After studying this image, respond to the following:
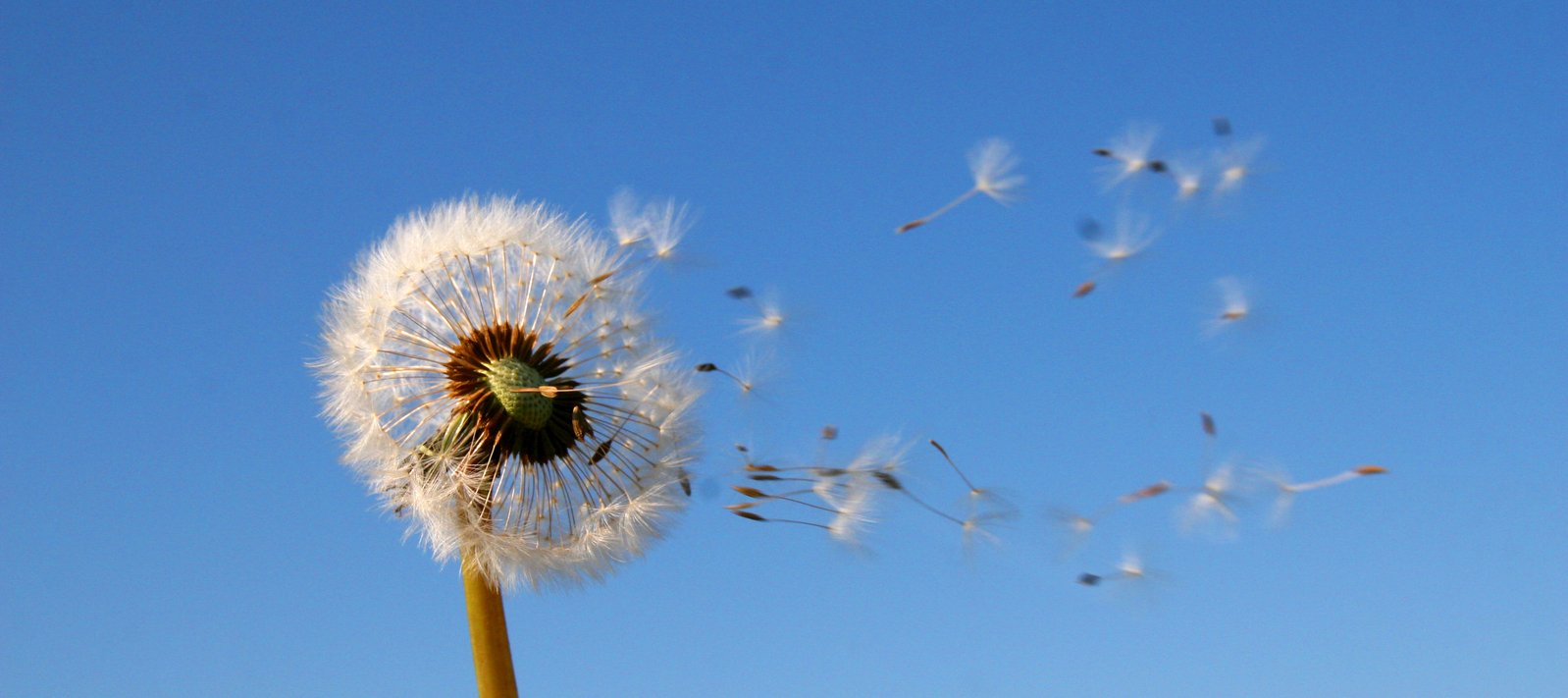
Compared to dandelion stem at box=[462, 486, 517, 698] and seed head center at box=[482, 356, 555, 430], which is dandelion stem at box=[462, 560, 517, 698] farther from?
seed head center at box=[482, 356, 555, 430]

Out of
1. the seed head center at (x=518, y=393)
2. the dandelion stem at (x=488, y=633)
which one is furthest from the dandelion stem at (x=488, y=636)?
the seed head center at (x=518, y=393)

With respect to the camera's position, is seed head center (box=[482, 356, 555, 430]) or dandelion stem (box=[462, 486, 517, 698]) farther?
seed head center (box=[482, 356, 555, 430])

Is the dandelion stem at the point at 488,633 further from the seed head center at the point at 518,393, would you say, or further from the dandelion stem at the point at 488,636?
the seed head center at the point at 518,393

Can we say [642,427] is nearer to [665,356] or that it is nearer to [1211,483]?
[665,356]

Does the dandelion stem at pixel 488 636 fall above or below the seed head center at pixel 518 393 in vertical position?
below

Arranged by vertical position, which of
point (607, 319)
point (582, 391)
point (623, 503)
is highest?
point (607, 319)

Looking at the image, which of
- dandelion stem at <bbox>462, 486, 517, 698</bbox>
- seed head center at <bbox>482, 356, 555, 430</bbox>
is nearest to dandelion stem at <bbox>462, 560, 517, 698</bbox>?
dandelion stem at <bbox>462, 486, 517, 698</bbox>

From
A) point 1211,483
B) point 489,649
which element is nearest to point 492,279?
point 489,649

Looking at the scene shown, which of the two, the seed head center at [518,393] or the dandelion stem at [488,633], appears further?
the seed head center at [518,393]
